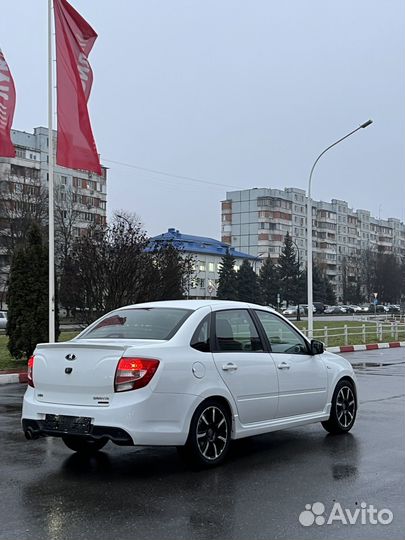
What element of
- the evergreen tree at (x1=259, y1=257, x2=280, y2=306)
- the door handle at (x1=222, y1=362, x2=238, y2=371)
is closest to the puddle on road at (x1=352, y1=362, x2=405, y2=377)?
the door handle at (x1=222, y1=362, x2=238, y2=371)

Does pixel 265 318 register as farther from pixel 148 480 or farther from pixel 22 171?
pixel 22 171

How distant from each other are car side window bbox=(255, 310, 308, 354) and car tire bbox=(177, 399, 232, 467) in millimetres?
1204

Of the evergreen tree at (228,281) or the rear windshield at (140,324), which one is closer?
the rear windshield at (140,324)

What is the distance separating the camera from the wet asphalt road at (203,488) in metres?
4.98

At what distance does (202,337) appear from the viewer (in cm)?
710

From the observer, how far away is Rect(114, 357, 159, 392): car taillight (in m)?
6.39

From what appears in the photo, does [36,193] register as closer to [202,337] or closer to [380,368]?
[380,368]

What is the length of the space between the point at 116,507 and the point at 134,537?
746 millimetres

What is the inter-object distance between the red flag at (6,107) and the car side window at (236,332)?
860 centimetres

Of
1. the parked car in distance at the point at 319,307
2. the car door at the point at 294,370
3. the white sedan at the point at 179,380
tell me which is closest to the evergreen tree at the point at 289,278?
the parked car in distance at the point at 319,307

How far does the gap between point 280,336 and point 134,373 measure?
233cm

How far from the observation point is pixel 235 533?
16.0 ft

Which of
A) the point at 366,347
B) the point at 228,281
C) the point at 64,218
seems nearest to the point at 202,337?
the point at 366,347

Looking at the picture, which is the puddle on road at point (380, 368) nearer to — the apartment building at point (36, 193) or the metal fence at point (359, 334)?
the metal fence at point (359, 334)
